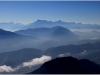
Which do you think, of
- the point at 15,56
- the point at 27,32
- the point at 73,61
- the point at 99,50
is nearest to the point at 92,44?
the point at 99,50

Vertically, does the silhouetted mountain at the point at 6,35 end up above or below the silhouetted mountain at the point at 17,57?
above

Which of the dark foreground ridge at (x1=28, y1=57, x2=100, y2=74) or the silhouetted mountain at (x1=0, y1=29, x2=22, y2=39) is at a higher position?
the silhouetted mountain at (x1=0, y1=29, x2=22, y2=39)

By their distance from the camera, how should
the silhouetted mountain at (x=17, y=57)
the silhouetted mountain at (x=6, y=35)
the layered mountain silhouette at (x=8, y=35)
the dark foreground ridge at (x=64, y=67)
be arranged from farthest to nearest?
the layered mountain silhouette at (x=8, y=35) → the silhouetted mountain at (x=6, y=35) → the silhouetted mountain at (x=17, y=57) → the dark foreground ridge at (x=64, y=67)

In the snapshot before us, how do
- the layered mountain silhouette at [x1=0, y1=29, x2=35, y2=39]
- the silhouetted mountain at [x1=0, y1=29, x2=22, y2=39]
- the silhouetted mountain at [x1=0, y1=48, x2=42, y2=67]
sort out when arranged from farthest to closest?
the layered mountain silhouette at [x1=0, y1=29, x2=35, y2=39] → the silhouetted mountain at [x1=0, y1=29, x2=22, y2=39] → the silhouetted mountain at [x1=0, y1=48, x2=42, y2=67]

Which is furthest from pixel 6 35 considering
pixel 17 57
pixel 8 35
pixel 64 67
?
pixel 64 67

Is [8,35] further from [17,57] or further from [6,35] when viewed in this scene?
[17,57]

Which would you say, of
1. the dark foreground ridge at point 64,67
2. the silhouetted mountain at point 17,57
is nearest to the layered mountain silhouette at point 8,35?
the silhouetted mountain at point 17,57

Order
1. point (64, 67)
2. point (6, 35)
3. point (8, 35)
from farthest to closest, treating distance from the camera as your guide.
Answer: point (8, 35) < point (6, 35) < point (64, 67)

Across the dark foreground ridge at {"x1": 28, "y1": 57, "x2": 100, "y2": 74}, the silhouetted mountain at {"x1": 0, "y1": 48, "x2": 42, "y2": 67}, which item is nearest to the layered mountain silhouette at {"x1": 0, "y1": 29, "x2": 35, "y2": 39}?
the silhouetted mountain at {"x1": 0, "y1": 48, "x2": 42, "y2": 67}

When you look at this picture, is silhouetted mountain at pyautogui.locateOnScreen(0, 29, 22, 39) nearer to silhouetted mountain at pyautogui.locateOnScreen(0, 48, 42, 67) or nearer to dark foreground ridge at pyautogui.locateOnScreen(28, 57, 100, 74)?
silhouetted mountain at pyautogui.locateOnScreen(0, 48, 42, 67)

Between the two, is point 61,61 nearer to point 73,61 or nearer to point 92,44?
point 73,61

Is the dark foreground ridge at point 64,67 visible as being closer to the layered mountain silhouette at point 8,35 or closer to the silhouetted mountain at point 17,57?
the silhouetted mountain at point 17,57

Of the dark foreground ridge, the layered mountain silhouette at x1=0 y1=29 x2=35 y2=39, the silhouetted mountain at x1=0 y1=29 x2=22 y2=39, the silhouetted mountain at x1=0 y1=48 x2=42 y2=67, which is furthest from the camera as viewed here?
the layered mountain silhouette at x1=0 y1=29 x2=35 y2=39
